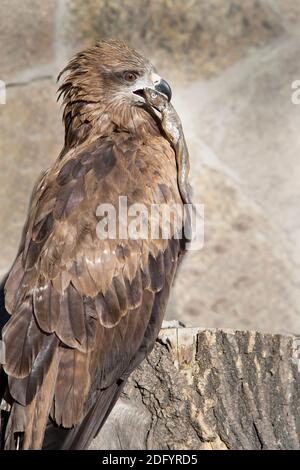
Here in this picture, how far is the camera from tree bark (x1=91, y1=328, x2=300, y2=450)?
4891mm

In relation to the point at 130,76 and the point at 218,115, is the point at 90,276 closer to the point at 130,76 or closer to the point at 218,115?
the point at 130,76

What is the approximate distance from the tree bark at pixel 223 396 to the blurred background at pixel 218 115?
1236mm

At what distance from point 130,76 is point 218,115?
2.95 feet

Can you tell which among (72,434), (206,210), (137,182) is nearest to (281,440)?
(72,434)

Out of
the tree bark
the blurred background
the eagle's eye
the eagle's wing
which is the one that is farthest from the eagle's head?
the tree bark

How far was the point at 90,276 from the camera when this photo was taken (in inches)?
188

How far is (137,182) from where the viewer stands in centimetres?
498

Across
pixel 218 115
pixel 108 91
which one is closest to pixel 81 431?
pixel 108 91

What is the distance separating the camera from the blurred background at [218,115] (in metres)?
6.12

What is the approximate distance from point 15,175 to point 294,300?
1482 mm

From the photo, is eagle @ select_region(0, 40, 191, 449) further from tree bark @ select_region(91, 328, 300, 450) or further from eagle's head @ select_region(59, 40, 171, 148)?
tree bark @ select_region(91, 328, 300, 450)

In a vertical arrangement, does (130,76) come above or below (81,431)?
above

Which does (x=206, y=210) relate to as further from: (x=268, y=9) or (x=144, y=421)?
(x=144, y=421)

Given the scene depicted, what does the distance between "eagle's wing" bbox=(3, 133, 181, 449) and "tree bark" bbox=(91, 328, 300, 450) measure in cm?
19
